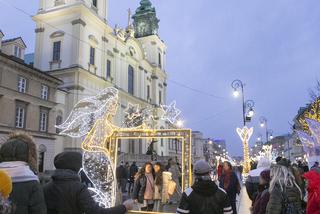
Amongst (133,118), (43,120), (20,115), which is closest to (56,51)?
(43,120)

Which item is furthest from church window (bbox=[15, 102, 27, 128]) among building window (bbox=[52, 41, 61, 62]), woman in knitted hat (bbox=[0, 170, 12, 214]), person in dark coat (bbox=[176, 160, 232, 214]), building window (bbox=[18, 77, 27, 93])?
woman in knitted hat (bbox=[0, 170, 12, 214])

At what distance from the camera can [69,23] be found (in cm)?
4028

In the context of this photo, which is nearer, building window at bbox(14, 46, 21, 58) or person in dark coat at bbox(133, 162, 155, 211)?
person in dark coat at bbox(133, 162, 155, 211)

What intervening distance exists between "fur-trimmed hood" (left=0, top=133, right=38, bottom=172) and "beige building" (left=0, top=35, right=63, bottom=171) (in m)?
24.5

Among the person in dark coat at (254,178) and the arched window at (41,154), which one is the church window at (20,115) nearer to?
the arched window at (41,154)

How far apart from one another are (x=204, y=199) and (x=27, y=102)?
27330 mm

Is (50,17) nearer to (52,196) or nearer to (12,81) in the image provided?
(12,81)

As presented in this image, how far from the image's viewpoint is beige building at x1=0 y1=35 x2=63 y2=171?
87.7 ft

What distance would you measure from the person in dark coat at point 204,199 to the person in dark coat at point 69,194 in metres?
0.75

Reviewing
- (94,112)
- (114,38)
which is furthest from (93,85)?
(94,112)

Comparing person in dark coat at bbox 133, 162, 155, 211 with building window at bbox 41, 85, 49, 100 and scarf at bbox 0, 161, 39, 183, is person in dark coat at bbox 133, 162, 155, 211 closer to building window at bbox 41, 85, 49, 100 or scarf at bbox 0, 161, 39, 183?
scarf at bbox 0, 161, 39, 183

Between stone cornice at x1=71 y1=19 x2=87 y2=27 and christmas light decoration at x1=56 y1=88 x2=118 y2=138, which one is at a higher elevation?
stone cornice at x1=71 y1=19 x2=87 y2=27

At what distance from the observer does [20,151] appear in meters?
3.51

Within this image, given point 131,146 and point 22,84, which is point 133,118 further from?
point 131,146
